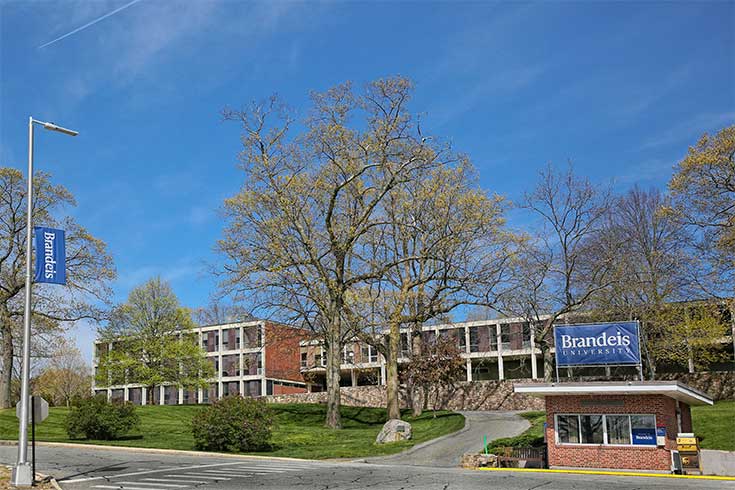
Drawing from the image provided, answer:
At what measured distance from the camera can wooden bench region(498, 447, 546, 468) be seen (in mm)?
27734

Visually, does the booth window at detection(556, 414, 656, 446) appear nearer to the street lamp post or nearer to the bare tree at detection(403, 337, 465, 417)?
the street lamp post

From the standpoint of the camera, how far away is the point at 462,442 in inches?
1326

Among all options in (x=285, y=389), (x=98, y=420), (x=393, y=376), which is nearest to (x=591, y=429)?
(x=393, y=376)

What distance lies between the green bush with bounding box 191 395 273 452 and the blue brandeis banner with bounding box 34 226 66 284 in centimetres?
1287

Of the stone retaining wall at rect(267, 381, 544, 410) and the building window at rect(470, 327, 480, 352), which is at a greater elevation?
the building window at rect(470, 327, 480, 352)

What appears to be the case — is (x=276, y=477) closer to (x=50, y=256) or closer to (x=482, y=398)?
(x=50, y=256)

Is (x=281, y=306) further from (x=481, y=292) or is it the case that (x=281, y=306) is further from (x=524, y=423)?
(x=524, y=423)

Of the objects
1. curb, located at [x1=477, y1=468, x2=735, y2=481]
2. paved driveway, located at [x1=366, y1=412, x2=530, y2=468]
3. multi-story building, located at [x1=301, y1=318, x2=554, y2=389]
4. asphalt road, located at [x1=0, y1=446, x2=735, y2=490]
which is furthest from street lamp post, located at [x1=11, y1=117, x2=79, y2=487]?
multi-story building, located at [x1=301, y1=318, x2=554, y2=389]

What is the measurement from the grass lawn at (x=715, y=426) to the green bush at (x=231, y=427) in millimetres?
18605

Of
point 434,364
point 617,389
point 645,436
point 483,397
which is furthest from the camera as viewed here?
point 483,397

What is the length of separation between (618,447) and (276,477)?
13111 millimetres

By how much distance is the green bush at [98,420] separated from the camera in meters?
32.5

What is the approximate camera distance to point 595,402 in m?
27.4

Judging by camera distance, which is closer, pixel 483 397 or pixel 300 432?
pixel 300 432
